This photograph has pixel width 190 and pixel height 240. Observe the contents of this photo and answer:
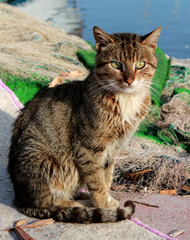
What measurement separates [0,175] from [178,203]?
179cm

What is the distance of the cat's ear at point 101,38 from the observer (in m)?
2.70

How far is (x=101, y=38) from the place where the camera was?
275 cm

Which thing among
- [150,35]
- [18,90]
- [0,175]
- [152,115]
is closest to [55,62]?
[18,90]

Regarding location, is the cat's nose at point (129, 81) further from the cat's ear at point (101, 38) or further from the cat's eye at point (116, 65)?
the cat's ear at point (101, 38)

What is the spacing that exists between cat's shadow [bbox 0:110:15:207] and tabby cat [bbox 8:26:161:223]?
250 mm

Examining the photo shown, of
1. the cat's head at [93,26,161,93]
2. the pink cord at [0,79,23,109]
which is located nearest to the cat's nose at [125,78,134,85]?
the cat's head at [93,26,161,93]

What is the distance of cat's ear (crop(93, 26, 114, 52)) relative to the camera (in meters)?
2.70

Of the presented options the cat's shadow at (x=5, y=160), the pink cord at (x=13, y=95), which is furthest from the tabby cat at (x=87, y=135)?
the pink cord at (x=13, y=95)

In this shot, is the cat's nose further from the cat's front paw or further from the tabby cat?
the cat's front paw

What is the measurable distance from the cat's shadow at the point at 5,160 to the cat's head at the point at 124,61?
4.41 ft

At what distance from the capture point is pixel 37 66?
5133mm

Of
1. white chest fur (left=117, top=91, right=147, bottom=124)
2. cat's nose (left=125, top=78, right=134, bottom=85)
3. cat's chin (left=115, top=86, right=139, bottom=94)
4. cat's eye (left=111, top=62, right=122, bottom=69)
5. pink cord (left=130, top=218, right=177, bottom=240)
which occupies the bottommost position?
pink cord (left=130, top=218, right=177, bottom=240)

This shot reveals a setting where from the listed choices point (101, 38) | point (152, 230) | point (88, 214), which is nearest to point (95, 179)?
point (88, 214)

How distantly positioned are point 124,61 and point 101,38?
0.29 metres
